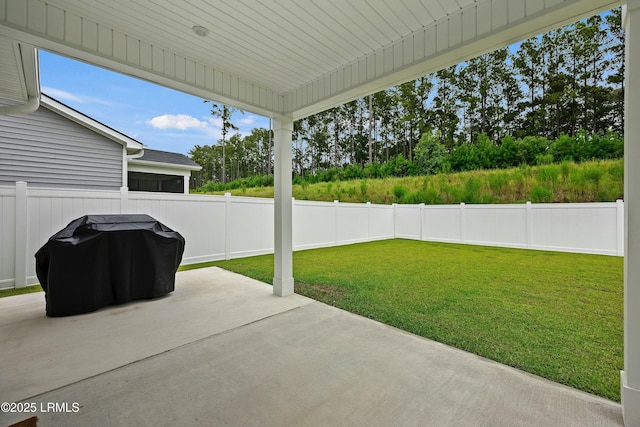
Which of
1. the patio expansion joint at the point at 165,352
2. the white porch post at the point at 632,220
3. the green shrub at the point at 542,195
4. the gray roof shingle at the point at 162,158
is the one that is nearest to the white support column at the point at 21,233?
the patio expansion joint at the point at 165,352

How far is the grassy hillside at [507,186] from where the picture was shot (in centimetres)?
857

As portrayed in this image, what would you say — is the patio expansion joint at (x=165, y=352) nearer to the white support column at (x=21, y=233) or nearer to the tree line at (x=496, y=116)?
the white support column at (x=21, y=233)

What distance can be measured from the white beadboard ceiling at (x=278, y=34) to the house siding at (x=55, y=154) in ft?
13.8

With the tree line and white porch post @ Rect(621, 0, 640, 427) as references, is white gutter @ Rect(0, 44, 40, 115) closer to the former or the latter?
white porch post @ Rect(621, 0, 640, 427)

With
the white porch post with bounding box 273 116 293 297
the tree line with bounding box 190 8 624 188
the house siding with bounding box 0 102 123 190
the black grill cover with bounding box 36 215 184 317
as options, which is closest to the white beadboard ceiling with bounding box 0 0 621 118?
the white porch post with bounding box 273 116 293 297

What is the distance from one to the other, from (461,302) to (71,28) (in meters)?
→ 4.73

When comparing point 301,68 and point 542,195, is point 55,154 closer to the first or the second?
point 301,68

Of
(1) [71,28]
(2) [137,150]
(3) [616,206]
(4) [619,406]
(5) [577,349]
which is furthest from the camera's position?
(2) [137,150]

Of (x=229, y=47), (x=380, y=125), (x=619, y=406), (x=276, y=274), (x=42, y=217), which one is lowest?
(x=619, y=406)

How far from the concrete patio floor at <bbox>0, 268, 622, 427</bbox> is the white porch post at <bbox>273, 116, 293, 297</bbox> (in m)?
0.79

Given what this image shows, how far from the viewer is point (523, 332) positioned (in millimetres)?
2643

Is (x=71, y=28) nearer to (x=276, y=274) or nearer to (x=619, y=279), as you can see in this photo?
(x=276, y=274)

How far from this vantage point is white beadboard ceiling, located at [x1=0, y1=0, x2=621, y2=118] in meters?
1.96

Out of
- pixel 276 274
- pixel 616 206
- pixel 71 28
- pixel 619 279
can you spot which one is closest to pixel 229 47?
pixel 71 28
